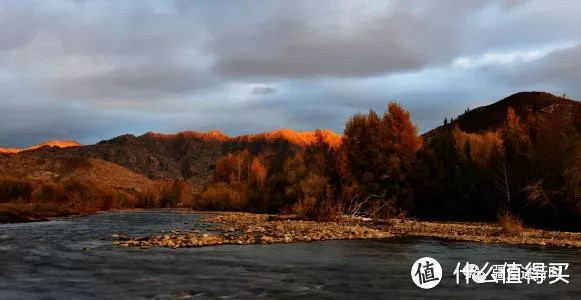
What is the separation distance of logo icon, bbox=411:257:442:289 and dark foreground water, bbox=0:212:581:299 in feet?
0.89

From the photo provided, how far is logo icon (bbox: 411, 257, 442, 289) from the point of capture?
16309 millimetres

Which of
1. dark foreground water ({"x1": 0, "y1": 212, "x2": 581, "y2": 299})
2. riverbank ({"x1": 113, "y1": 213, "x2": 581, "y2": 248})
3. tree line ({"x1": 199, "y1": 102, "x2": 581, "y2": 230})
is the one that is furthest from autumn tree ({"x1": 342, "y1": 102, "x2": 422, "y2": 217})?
dark foreground water ({"x1": 0, "y1": 212, "x2": 581, "y2": 299})

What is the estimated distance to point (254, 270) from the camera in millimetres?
18422

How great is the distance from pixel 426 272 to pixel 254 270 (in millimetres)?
6029

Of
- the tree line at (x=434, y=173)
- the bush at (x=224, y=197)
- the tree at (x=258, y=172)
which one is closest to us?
the tree line at (x=434, y=173)

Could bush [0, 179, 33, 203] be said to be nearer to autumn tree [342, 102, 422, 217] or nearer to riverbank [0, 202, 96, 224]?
riverbank [0, 202, 96, 224]

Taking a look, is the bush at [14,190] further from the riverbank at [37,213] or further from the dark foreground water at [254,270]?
the dark foreground water at [254,270]

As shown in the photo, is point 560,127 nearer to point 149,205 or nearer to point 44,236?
point 44,236

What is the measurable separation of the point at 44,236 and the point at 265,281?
21239 millimetres

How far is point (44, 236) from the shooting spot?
32.4m

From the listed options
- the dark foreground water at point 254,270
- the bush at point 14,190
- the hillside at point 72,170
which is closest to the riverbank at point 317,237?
the dark foreground water at point 254,270

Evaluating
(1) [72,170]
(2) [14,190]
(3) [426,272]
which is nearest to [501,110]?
(2) [14,190]

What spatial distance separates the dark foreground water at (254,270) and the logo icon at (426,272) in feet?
0.89

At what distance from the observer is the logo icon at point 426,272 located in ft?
53.5
